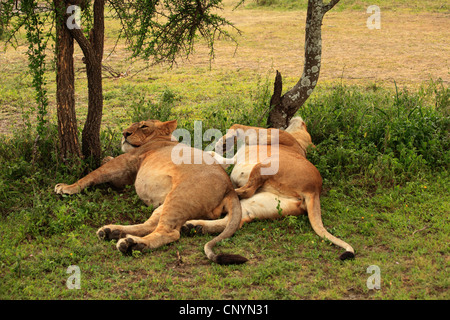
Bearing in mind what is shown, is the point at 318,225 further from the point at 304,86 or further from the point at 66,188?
the point at 304,86

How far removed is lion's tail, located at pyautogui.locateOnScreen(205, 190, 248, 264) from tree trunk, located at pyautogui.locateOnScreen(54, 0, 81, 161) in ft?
7.23

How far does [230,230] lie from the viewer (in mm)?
4957

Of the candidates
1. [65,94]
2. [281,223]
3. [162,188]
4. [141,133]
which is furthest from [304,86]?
[65,94]

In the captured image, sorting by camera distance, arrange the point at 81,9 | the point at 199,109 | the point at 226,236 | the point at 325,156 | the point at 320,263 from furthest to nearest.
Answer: the point at 199,109
the point at 325,156
the point at 81,9
the point at 226,236
the point at 320,263

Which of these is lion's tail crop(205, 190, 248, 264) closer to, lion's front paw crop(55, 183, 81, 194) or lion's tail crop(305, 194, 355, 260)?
lion's tail crop(305, 194, 355, 260)

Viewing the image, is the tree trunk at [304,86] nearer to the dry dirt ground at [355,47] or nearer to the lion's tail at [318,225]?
the lion's tail at [318,225]

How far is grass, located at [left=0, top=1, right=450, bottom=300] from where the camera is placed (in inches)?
165

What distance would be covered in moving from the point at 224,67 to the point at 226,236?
8556mm

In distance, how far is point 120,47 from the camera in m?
15.1

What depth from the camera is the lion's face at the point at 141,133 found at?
636 cm

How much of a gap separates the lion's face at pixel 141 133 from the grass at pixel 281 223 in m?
0.58

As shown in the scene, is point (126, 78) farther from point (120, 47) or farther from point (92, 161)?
point (92, 161)

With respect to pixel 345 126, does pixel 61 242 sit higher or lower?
lower
